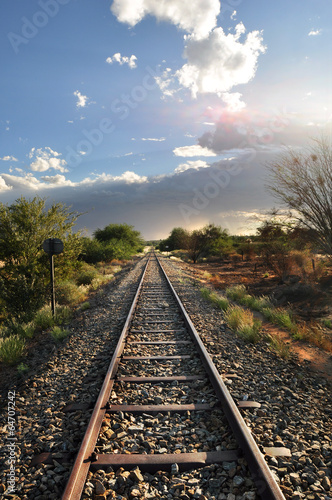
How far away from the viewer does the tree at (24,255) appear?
9867 mm

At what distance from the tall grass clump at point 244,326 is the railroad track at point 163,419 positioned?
4.56 feet

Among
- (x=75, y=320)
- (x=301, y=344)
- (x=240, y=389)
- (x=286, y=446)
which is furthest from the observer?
(x=75, y=320)

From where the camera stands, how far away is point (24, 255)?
10078mm

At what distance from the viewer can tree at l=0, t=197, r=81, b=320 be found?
987 centimetres

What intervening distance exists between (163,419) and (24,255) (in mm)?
8399

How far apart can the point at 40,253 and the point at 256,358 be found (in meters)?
8.41

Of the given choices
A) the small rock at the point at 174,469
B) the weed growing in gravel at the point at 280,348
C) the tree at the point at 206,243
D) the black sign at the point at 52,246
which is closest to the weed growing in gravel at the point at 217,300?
the weed growing in gravel at the point at 280,348

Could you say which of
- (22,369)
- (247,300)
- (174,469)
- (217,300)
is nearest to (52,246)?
(22,369)

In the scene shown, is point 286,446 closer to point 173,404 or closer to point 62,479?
point 173,404

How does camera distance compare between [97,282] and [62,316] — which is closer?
[62,316]

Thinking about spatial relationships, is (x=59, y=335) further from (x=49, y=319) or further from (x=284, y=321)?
(x=284, y=321)

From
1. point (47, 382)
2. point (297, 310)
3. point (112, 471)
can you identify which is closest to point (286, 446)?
point (112, 471)

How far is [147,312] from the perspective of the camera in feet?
29.5

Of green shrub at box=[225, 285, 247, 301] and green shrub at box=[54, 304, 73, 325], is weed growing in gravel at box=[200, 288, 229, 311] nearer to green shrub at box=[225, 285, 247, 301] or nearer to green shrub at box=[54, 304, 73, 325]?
green shrub at box=[225, 285, 247, 301]
